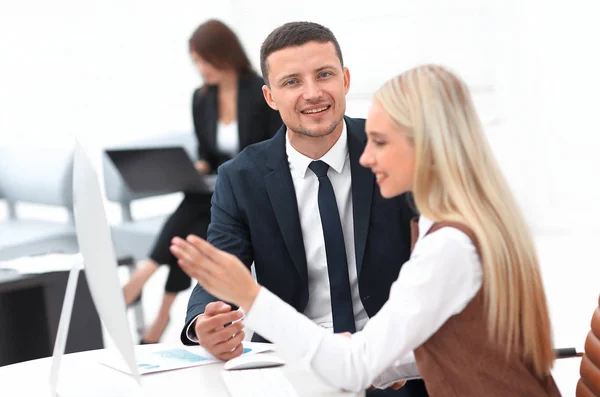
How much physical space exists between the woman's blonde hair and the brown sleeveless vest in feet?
0.06

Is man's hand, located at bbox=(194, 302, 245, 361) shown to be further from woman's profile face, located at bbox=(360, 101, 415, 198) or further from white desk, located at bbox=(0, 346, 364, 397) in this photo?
woman's profile face, located at bbox=(360, 101, 415, 198)

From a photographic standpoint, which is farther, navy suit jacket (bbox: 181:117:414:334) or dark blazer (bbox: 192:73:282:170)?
dark blazer (bbox: 192:73:282:170)

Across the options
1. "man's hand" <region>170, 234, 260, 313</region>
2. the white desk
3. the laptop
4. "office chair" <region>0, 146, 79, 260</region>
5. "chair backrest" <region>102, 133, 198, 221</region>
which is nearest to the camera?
"man's hand" <region>170, 234, 260, 313</region>

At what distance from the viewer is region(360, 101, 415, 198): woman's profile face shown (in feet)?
4.77

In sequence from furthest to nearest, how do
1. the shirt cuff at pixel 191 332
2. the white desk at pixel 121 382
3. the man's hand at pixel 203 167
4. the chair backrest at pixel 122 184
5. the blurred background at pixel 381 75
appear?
1. the blurred background at pixel 381 75
2. the chair backrest at pixel 122 184
3. the man's hand at pixel 203 167
4. the shirt cuff at pixel 191 332
5. the white desk at pixel 121 382

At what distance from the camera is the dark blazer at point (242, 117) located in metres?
4.39

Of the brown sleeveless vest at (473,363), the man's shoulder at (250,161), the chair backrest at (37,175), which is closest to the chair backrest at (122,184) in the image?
the chair backrest at (37,175)

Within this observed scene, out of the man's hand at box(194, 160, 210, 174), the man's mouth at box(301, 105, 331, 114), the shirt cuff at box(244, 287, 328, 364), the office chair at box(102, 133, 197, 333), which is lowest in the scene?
the office chair at box(102, 133, 197, 333)

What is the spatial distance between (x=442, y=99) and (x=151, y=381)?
0.73 m

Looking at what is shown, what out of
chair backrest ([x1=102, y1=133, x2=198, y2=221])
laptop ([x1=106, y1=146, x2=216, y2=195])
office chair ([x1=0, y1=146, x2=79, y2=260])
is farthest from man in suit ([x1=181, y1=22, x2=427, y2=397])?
chair backrest ([x1=102, y1=133, x2=198, y2=221])

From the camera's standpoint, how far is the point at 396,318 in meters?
1.37

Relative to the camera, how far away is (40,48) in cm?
536

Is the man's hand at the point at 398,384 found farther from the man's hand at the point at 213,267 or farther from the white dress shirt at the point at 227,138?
the white dress shirt at the point at 227,138


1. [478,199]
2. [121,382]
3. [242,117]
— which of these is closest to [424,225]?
[478,199]
